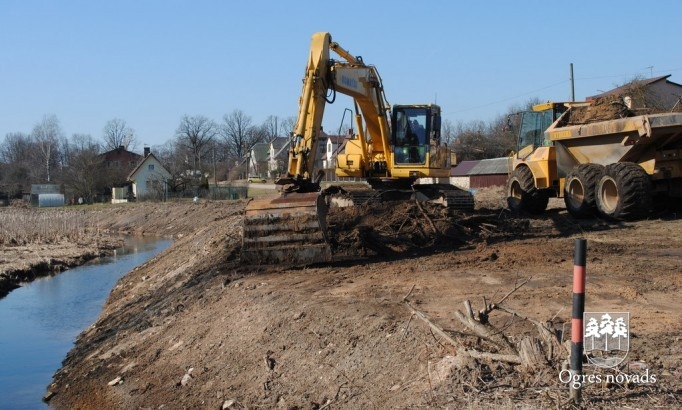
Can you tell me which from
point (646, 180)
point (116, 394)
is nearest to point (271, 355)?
point (116, 394)

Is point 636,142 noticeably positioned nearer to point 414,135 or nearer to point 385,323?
point 414,135

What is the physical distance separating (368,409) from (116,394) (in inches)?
176

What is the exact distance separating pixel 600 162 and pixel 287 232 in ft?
28.7

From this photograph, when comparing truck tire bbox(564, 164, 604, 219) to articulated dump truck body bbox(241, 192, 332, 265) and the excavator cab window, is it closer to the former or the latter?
the excavator cab window

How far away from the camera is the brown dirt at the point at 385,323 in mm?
5344

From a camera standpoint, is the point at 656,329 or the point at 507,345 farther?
the point at 656,329

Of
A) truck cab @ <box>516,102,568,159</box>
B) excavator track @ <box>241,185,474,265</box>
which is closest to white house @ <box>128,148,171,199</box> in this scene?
truck cab @ <box>516,102,568,159</box>

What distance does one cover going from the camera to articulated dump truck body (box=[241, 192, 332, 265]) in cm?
1150

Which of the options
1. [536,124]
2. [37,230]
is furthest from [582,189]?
[37,230]

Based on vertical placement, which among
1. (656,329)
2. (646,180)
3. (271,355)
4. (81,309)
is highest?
(646,180)

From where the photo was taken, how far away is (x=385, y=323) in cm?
698

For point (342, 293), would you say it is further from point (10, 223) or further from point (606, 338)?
point (10, 223)

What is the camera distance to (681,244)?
12.2 metres

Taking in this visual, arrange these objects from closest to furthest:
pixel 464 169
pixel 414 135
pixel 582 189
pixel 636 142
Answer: pixel 636 142 → pixel 582 189 → pixel 414 135 → pixel 464 169
